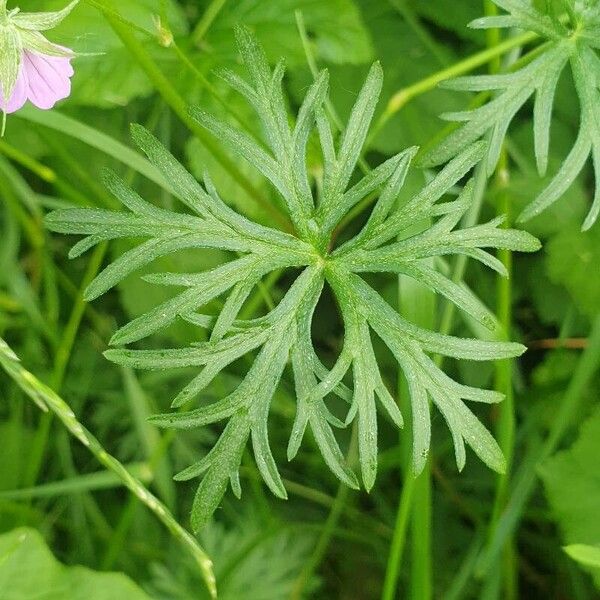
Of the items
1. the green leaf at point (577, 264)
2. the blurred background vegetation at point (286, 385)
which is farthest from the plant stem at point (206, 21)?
the green leaf at point (577, 264)

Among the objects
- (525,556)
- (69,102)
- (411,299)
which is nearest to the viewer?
(411,299)

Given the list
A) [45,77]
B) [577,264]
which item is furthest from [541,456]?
[45,77]

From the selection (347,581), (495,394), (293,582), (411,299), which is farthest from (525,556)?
(495,394)

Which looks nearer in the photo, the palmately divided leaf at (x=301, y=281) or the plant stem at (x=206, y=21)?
the palmately divided leaf at (x=301, y=281)

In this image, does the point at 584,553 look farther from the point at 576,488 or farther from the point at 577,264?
the point at 577,264

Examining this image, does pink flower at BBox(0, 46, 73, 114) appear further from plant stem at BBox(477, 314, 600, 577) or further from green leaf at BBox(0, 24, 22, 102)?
plant stem at BBox(477, 314, 600, 577)

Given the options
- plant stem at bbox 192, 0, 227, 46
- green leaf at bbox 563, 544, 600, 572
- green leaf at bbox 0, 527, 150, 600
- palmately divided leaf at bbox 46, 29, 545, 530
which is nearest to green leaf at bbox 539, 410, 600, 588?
green leaf at bbox 563, 544, 600, 572

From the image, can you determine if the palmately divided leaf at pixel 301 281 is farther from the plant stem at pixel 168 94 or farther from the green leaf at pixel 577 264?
the green leaf at pixel 577 264

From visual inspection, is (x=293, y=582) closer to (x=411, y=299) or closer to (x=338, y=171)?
(x=411, y=299)

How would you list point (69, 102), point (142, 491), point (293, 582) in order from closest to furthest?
point (142, 491), point (69, 102), point (293, 582)
